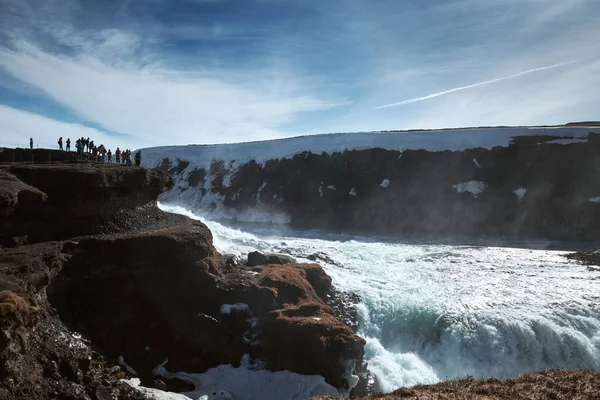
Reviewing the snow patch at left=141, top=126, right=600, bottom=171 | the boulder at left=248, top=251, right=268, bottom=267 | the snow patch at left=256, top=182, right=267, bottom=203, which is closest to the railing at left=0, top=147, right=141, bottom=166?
the boulder at left=248, top=251, right=268, bottom=267

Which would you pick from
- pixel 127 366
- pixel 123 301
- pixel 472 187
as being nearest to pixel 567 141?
pixel 472 187

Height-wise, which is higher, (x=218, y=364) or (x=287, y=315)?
(x=287, y=315)

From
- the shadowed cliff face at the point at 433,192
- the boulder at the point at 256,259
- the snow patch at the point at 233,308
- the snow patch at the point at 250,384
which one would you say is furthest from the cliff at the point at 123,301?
the shadowed cliff face at the point at 433,192

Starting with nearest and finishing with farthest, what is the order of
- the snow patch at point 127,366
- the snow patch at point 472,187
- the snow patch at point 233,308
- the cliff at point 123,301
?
the cliff at point 123,301, the snow patch at point 127,366, the snow patch at point 233,308, the snow patch at point 472,187

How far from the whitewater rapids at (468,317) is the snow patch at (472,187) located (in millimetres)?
17719

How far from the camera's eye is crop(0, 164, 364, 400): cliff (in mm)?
9125

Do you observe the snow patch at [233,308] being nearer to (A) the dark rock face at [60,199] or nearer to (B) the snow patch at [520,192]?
(A) the dark rock face at [60,199]

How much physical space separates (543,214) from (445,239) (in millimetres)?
10154

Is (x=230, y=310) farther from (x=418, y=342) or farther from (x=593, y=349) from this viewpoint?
(x=593, y=349)

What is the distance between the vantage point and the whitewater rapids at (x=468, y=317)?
13344 millimetres

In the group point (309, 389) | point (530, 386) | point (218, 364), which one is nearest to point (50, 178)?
point (218, 364)

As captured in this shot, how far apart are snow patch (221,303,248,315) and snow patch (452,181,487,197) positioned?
31573mm

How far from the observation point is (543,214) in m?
35.8

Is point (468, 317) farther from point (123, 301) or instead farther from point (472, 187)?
point (472, 187)
